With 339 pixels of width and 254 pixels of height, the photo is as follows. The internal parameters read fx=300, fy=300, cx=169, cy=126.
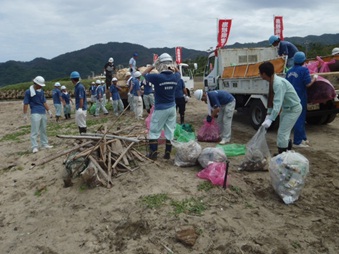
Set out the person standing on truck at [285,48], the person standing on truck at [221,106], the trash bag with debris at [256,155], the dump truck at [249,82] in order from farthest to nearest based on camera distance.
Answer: the person standing on truck at [285,48]
the dump truck at [249,82]
the person standing on truck at [221,106]
the trash bag with debris at [256,155]

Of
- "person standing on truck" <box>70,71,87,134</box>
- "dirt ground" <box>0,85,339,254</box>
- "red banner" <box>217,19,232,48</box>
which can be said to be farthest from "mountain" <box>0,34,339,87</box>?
"dirt ground" <box>0,85,339,254</box>

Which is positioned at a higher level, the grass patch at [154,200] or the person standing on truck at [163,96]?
the person standing on truck at [163,96]

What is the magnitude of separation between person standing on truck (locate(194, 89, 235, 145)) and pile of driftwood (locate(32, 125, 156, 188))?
6.48 ft

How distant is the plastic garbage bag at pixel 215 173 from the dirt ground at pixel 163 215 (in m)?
0.14

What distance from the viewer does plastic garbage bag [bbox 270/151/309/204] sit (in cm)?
382

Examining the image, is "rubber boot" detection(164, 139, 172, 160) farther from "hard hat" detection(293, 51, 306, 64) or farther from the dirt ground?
"hard hat" detection(293, 51, 306, 64)

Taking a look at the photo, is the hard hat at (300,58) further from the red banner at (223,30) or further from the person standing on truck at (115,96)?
the person standing on truck at (115,96)

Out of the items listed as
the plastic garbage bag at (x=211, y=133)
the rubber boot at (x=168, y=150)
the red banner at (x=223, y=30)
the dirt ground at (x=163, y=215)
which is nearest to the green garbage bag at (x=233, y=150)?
the dirt ground at (x=163, y=215)

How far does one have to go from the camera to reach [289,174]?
386 cm

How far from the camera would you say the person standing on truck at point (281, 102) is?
4469mm

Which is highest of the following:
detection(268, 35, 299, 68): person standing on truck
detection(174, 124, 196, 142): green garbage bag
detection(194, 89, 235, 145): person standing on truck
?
detection(268, 35, 299, 68): person standing on truck

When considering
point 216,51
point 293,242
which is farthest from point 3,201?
point 216,51

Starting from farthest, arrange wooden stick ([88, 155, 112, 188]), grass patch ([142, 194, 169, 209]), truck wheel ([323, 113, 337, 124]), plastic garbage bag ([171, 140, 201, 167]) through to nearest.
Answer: truck wheel ([323, 113, 337, 124]) → plastic garbage bag ([171, 140, 201, 167]) → wooden stick ([88, 155, 112, 188]) → grass patch ([142, 194, 169, 209])

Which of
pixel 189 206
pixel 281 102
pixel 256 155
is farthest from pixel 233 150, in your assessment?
pixel 189 206
